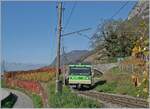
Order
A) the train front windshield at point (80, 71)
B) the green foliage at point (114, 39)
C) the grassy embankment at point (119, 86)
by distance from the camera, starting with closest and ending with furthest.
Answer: the grassy embankment at point (119, 86) < the train front windshield at point (80, 71) < the green foliage at point (114, 39)

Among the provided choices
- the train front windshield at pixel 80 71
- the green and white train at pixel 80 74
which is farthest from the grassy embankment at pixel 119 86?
the train front windshield at pixel 80 71

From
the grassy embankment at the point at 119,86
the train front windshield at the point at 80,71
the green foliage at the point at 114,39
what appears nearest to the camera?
the grassy embankment at the point at 119,86

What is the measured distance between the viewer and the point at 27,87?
74438 mm

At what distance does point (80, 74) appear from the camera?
51719 mm

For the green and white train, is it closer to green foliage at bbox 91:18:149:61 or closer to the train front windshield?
the train front windshield

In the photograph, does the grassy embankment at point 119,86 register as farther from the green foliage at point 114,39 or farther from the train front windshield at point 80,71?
the green foliage at point 114,39

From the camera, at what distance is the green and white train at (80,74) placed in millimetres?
51625

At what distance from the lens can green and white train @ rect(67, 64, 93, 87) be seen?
51.6m

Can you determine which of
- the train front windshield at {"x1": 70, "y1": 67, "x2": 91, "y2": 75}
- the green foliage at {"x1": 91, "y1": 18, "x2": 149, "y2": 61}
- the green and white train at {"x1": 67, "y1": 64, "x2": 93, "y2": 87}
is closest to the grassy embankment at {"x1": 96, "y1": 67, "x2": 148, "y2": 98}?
the green and white train at {"x1": 67, "y1": 64, "x2": 93, "y2": 87}

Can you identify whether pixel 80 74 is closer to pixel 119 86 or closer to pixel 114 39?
pixel 119 86

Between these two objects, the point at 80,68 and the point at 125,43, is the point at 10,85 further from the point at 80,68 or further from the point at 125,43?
the point at 80,68

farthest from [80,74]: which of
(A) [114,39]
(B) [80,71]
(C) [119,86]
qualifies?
(A) [114,39]

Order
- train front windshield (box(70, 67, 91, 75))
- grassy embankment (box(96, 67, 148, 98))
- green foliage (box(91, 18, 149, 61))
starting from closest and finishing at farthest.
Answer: grassy embankment (box(96, 67, 148, 98)), train front windshield (box(70, 67, 91, 75)), green foliage (box(91, 18, 149, 61))

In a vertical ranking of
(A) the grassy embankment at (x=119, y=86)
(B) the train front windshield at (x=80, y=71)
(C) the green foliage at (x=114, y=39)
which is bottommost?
(A) the grassy embankment at (x=119, y=86)
